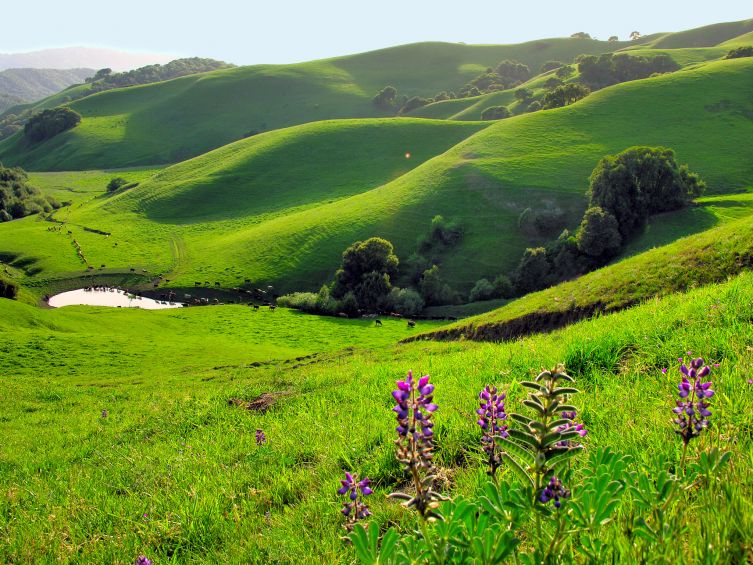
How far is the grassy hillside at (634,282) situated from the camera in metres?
24.4

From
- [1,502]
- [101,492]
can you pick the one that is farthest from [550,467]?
[1,502]

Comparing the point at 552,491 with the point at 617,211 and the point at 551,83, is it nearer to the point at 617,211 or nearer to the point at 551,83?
the point at 617,211

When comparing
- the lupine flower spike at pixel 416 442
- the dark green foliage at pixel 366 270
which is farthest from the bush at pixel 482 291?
the lupine flower spike at pixel 416 442

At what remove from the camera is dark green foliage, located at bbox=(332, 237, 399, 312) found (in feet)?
273

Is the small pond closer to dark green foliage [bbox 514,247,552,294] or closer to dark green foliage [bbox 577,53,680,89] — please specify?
dark green foliage [bbox 514,247,552,294]

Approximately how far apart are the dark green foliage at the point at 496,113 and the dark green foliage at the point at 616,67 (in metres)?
35.2

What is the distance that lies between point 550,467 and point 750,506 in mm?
1193

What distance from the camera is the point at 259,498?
639 centimetres

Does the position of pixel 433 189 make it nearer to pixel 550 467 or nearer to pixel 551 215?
pixel 551 215

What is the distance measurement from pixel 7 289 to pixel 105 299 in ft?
75.5

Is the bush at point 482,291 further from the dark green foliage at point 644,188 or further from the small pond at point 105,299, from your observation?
the small pond at point 105,299

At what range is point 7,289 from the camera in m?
67.2

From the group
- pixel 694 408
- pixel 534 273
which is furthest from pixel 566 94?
pixel 694 408

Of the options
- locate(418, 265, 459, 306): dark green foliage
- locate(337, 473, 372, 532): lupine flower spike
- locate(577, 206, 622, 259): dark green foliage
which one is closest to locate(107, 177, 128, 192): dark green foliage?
locate(418, 265, 459, 306): dark green foliage
